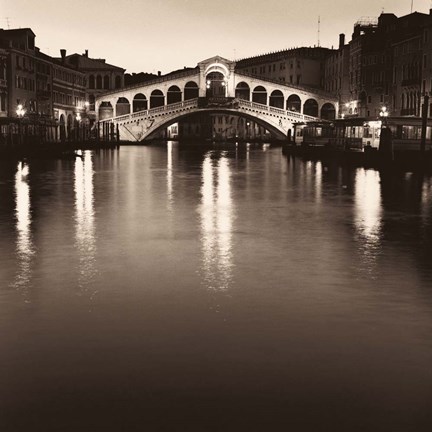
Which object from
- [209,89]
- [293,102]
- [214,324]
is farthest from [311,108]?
[214,324]

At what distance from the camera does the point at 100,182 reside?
23172 millimetres

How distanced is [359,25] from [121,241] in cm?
7137

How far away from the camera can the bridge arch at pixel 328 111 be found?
305ft

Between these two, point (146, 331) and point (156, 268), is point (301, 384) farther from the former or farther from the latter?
point (156, 268)

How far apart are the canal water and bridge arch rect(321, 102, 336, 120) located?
266 feet

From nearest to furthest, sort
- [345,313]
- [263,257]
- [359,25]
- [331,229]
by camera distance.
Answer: [345,313] < [263,257] < [331,229] < [359,25]

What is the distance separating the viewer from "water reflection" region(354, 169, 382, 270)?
32.7 ft

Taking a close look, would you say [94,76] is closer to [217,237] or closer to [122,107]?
[122,107]

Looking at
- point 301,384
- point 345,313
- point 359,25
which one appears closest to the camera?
point 301,384

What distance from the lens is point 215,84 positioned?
318 ft

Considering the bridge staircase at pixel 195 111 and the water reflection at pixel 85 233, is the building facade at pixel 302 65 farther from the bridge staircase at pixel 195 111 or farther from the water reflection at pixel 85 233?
the water reflection at pixel 85 233

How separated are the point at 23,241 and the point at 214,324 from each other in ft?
17.7

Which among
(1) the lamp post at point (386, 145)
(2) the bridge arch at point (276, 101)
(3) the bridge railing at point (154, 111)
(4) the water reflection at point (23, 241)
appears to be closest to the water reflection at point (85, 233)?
(4) the water reflection at point (23, 241)

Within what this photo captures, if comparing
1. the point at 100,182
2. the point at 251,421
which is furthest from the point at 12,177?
the point at 251,421
